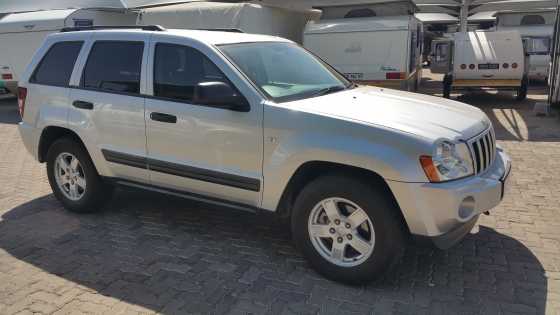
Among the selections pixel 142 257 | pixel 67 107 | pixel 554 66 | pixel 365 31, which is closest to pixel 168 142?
pixel 142 257

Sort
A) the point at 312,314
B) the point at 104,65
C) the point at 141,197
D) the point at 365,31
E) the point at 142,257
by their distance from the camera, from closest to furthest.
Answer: the point at 312,314 → the point at 142,257 → the point at 104,65 → the point at 141,197 → the point at 365,31

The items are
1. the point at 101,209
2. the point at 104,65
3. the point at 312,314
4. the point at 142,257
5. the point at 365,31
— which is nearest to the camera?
the point at 312,314

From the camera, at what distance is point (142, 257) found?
4180mm

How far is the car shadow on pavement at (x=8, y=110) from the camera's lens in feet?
40.0

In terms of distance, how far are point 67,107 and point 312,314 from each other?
10.2ft

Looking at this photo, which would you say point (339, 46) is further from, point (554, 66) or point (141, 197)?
point (141, 197)

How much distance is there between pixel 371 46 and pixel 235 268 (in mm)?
7897

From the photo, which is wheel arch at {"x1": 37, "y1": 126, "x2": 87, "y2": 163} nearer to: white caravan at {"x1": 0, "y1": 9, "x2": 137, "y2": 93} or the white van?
the white van

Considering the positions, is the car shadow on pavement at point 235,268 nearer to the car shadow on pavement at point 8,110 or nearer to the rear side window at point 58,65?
the rear side window at point 58,65

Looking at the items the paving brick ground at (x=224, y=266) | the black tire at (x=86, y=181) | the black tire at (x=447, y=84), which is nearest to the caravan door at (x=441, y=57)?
the black tire at (x=447, y=84)

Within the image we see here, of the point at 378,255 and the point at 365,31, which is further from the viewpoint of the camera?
the point at 365,31

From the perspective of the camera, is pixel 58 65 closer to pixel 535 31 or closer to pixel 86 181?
pixel 86 181

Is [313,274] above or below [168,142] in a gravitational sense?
below

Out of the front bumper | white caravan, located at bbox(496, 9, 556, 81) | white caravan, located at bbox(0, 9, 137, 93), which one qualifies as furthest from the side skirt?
white caravan, located at bbox(496, 9, 556, 81)
